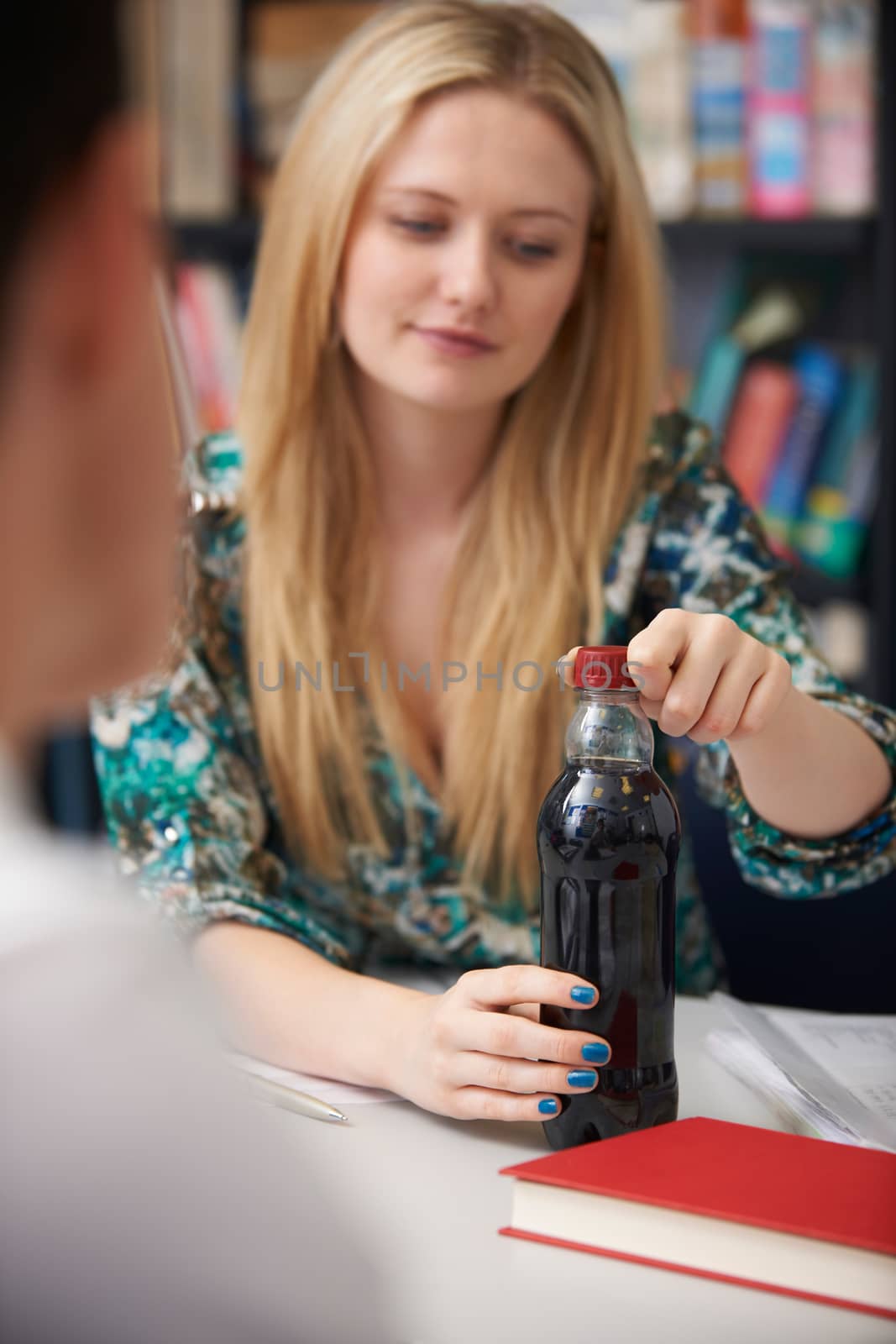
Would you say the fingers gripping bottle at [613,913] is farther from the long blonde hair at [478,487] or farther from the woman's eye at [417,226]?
the woman's eye at [417,226]

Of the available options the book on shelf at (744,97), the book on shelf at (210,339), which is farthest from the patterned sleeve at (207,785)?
the book on shelf at (744,97)

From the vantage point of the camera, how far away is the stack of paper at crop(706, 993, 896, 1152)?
0.71 meters

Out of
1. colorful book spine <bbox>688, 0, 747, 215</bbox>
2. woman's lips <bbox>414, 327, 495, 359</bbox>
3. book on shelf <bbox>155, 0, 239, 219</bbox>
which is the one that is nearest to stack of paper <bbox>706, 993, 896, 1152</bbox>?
woman's lips <bbox>414, 327, 495, 359</bbox>

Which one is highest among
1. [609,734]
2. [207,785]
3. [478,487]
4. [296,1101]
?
[478,487]

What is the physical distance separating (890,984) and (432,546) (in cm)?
55

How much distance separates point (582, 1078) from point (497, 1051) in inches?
2.0

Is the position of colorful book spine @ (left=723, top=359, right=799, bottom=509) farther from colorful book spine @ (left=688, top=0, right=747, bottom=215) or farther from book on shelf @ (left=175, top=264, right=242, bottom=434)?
book on shelf @ (left=175, top=264, right=242, bottom=434)

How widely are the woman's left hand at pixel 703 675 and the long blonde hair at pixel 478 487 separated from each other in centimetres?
35

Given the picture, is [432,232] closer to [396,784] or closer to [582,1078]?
[396,784]

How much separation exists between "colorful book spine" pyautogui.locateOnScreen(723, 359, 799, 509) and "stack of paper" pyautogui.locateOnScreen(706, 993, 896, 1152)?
1.11m

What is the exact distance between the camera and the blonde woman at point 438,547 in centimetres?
103

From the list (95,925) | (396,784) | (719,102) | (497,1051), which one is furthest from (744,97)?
(95,925)

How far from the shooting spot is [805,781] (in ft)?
3.06

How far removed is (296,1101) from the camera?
764mm
